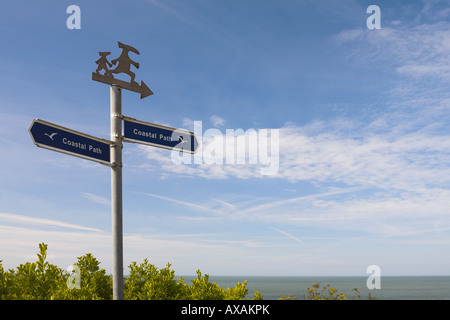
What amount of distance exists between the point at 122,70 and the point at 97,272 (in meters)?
5.97

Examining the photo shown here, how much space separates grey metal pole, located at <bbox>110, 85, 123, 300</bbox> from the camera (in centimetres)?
607

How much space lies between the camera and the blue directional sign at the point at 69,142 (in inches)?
216

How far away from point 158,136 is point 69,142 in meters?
1.46

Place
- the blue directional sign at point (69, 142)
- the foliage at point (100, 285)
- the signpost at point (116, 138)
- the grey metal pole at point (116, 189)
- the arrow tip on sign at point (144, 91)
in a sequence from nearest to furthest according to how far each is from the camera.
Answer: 1. the blue directional sign at point (69, 142)
2. the signpost at point (116, 138)
3. the grey metal pole at point (116, 189)
4. the arrow tip on sign at point (144, 91)
5. the foliage at point (100, 285)

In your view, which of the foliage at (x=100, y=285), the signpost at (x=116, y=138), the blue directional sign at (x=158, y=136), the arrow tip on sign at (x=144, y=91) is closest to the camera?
the signpost at (x=116, y=138)

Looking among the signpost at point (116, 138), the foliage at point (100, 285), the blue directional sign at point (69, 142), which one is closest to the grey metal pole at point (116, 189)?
the signpost at point (116, 138)

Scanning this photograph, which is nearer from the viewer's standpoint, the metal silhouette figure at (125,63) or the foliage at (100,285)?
the metal silhouette figure at (125,63)

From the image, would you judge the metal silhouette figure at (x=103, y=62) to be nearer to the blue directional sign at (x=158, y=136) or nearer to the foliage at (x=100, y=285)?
the blue directional sign at (x=158, y=136)

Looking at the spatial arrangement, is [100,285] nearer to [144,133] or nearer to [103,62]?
[144,133]

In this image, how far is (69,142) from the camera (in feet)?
19.0
